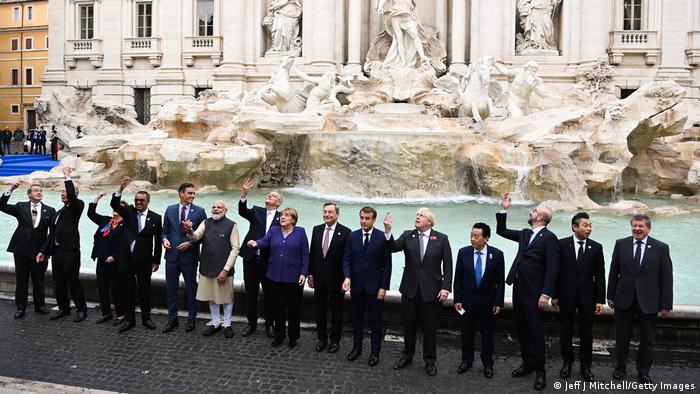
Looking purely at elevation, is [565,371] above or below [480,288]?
below

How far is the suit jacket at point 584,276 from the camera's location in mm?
4535

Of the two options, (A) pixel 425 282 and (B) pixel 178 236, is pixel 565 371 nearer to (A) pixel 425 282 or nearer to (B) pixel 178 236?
(A) pixel 425 282

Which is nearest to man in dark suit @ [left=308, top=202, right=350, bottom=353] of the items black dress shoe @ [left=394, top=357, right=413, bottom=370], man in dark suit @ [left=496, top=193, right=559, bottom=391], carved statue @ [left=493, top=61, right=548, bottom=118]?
black dress shoe @ [left=394, top=357, right=413, bottom=370]

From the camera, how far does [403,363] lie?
484 centimetres

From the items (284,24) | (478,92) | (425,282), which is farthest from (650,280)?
(284,24)

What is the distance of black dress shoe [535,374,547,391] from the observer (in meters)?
4.45

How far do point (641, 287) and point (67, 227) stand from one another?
16.6ft

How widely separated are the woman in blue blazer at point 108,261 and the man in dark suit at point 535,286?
140 inches

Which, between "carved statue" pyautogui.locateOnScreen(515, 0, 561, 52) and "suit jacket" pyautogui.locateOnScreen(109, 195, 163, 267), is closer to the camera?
"suit jacket" pyautogui.locateOnScreen(109, 195, 163, 267)

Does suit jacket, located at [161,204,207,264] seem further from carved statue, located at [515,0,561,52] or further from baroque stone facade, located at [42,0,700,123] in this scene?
carved statue, located at [515,0,561,52]

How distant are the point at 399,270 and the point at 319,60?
51.3 ft

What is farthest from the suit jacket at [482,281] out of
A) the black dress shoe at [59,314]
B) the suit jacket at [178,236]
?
the black dress shoe at [59,314]

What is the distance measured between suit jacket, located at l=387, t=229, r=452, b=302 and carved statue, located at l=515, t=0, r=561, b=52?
62.0 feet

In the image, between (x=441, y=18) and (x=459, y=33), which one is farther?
(x=441, y=18)
